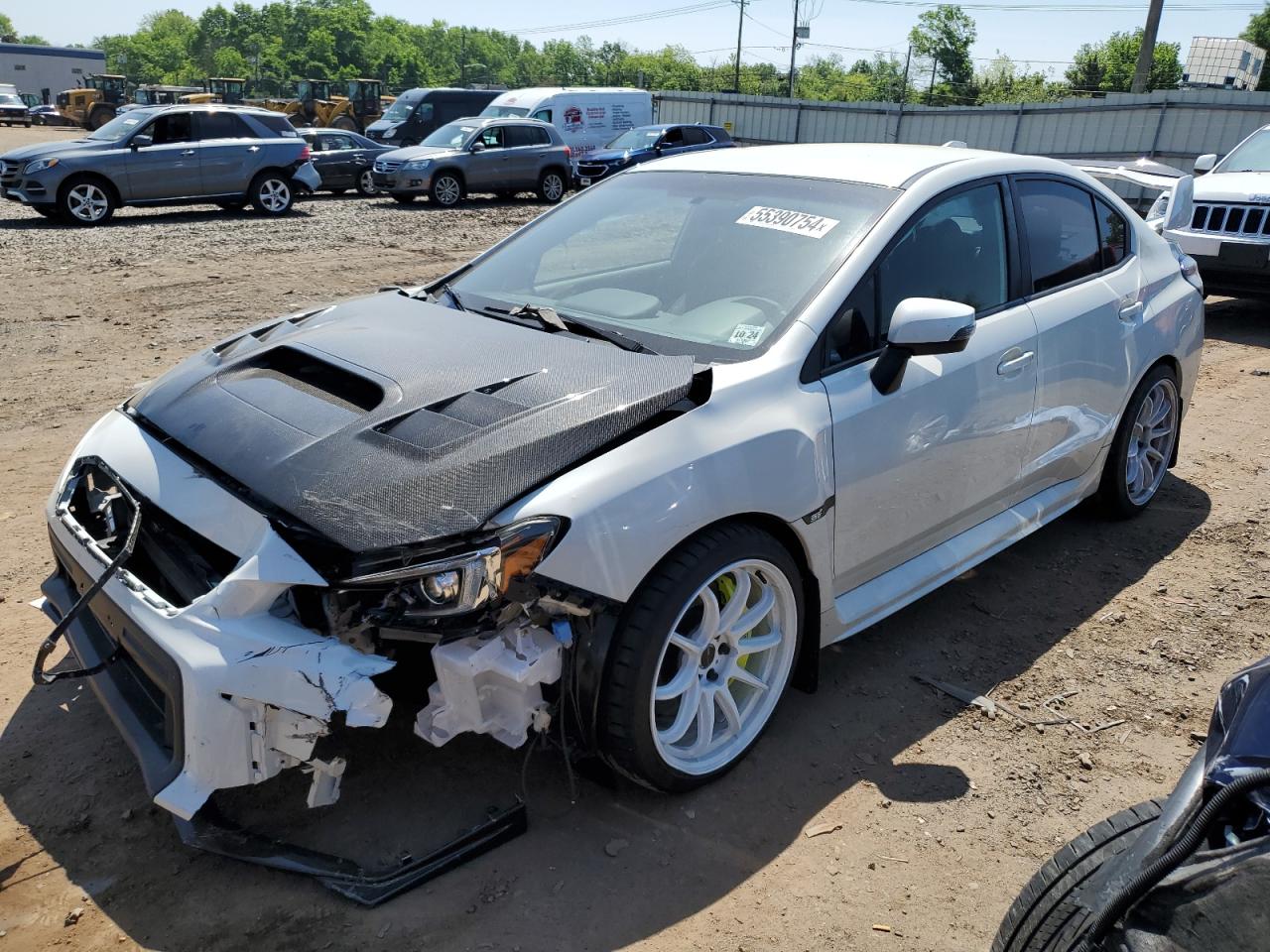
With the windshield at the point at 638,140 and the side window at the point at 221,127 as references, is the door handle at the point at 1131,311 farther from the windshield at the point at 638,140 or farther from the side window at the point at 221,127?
the windshield at the point at 638,140

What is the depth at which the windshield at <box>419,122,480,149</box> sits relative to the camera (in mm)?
18297

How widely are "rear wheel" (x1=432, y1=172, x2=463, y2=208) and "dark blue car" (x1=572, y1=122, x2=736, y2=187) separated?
9.58 feet

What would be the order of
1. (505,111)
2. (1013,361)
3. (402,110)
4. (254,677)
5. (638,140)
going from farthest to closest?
1. (402,110)
2. (505,111)
3. (638,140)
4. (1013,361)
5. (254,677)

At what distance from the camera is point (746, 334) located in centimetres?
324

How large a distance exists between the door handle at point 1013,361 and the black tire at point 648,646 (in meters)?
1.45

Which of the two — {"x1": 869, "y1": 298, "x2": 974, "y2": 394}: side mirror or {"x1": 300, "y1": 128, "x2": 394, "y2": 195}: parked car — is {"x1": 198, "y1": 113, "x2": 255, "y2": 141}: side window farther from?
{"x1": 869, "y1": 298, "x2": 974, "y2": 394}: side mirror

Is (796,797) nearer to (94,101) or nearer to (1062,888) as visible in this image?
(1062,888)

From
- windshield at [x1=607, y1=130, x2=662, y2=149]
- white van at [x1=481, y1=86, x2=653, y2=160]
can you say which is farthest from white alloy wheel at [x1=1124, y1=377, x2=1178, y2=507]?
white van at [x1=481, y1=86, x2=653, y2=160]

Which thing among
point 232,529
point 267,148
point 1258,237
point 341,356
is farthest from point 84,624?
point 267,148

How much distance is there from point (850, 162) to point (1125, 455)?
6.80 ft

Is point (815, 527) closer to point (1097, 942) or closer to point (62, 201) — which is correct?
point (1097, 942)

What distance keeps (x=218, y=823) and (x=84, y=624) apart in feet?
2.76

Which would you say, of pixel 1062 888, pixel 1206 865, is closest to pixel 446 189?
pixel 1062 888

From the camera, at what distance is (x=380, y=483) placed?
2.55m
